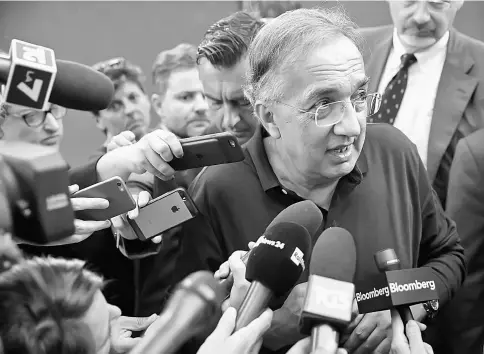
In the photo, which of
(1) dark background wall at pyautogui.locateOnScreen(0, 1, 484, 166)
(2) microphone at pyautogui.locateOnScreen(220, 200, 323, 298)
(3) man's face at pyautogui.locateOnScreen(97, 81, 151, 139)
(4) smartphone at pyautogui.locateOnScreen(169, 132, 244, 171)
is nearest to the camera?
(2) microphone at pyautogui.locateOnScreen(220, 200, 323, 298)

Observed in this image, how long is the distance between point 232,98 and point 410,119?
0.66 metres

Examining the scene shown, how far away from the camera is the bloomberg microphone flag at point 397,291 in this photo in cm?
111

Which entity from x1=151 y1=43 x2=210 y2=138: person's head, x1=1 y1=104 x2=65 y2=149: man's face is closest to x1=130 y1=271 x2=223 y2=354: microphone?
x1=1 y1=104 x2=65 y2=149: man's face

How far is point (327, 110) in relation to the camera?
4.22 ft

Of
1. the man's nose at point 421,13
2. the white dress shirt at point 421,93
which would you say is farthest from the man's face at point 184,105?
the man's nose at point 421,13

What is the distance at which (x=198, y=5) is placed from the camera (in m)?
3.92

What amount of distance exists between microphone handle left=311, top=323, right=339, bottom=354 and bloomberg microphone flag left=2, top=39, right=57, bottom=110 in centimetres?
46

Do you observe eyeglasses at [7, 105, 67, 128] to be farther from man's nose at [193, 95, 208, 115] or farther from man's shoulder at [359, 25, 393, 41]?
man's shoulder at [359, 25, 393, 41]

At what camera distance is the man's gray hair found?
1.30 m

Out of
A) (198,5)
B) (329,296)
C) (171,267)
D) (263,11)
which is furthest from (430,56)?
(198,5)

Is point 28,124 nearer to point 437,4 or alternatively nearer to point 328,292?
point 328,292

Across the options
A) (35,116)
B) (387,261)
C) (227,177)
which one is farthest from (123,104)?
(387,261)

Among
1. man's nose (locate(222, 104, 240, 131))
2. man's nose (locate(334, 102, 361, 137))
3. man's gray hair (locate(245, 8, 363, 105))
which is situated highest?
man's gray hair (locate(245, 8, 363, 105))

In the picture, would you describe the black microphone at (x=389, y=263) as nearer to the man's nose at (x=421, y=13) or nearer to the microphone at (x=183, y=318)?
the microphone at (x=183, y=318)
